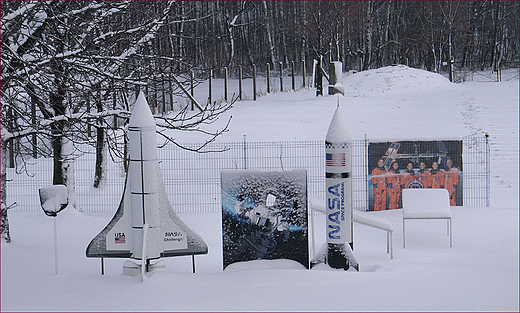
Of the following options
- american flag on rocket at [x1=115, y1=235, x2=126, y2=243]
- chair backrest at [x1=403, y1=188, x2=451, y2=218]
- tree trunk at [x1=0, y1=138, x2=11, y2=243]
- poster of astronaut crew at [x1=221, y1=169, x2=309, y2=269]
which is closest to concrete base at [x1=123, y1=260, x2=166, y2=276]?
american flag on rocket at [x1=115, y1=235, x2=126, y2=243]

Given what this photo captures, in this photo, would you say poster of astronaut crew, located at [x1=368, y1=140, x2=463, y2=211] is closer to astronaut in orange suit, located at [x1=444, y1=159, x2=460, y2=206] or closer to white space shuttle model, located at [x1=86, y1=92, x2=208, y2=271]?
astronaut in orange suit, located at [x1=444, y1=159, x2=460, y2=206]

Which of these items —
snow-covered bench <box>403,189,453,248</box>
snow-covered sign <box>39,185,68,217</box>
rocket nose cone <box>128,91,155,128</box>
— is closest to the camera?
rocket nose cone <box>128,91,155,128</box>

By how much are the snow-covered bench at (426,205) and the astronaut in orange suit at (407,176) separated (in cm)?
258

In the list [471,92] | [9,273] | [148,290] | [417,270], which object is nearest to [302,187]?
[417,270]

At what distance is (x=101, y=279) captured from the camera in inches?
276

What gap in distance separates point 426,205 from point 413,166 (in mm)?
2902

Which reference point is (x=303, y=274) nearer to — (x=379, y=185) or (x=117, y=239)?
(x=117, y=239)

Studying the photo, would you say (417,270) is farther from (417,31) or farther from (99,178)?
(417,31)

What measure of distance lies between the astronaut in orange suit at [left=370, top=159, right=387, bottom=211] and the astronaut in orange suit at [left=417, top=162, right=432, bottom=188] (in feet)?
2.85

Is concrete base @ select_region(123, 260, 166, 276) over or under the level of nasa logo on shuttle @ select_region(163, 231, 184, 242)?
under

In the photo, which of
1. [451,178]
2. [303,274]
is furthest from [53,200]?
[451,178]

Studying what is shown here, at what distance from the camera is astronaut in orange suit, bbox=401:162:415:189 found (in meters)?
12.6

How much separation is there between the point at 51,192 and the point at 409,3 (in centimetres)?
4537

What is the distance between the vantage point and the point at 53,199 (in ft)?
26.0
